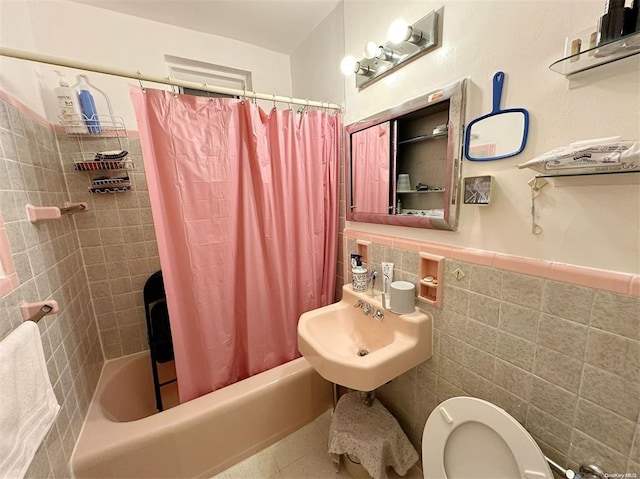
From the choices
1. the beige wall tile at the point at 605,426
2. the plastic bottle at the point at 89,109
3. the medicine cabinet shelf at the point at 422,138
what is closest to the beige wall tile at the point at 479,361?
the beige wall tile at the point at 605,426

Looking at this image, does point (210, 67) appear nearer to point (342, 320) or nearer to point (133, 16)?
point (133, 16)

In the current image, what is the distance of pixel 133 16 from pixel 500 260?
2287 millimetres

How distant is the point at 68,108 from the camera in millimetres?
1365

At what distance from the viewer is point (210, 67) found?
1.75 metres

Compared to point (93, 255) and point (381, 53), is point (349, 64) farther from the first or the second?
point (93, 255)

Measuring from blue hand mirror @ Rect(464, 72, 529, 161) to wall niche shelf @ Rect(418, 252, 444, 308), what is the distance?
411 mm

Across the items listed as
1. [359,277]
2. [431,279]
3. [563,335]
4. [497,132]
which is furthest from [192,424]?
[497,132]

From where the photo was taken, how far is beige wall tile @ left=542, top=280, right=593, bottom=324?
683 millimetres

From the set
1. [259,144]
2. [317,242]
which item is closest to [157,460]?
[317,242]

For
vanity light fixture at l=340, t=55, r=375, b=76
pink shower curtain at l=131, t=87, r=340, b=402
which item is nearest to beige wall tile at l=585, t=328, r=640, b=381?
pink shower curtain at l=131, t=87, r=340, b=402

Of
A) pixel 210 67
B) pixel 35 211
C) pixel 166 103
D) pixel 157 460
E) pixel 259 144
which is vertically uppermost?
pixel 210 67

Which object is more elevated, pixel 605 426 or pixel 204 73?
pixel 204 73

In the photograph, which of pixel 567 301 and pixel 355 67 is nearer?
pixel 567 301

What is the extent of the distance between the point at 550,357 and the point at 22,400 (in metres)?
1.49
